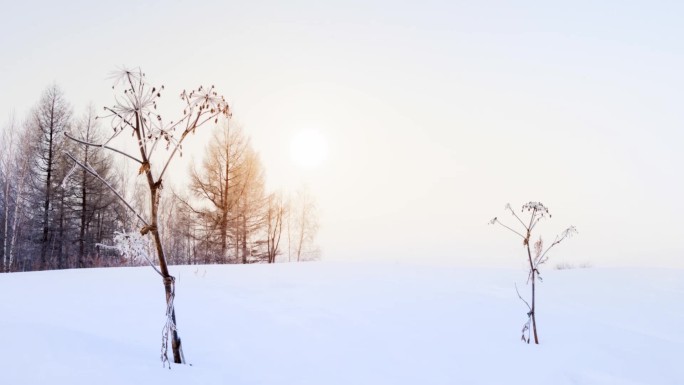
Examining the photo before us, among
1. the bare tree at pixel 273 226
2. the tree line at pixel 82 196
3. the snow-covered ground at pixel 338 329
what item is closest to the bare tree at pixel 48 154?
the tree line at pixel 82 196

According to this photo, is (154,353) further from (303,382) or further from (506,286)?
(506,286)

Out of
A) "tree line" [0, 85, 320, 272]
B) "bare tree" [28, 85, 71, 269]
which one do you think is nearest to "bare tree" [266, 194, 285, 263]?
"tree line" [0, 85, 320, 272]

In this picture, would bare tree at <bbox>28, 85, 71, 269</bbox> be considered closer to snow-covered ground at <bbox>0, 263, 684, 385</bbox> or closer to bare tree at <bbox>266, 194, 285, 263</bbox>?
bare tree at <bbox>266, 194, 285, 263</bbox>

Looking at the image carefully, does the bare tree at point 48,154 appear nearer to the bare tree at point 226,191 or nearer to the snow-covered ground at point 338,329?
the bare tree at point 226,191

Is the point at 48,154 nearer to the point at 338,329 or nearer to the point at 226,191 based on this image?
the point at 226,191

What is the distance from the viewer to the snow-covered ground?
2.98 meters

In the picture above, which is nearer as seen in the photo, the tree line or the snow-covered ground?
the snow-covered ground

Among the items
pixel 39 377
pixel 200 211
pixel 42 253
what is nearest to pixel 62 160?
pixel 42 253

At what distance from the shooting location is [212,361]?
3.55 m

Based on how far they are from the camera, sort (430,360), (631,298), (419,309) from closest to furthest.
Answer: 1. (430,360)
2. (419,309)
3. (631,298)

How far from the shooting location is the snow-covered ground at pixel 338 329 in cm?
298

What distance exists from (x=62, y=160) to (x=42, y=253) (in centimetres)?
440

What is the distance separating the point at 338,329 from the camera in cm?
505

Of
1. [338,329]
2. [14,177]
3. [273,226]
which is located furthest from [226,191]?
[338,329]
